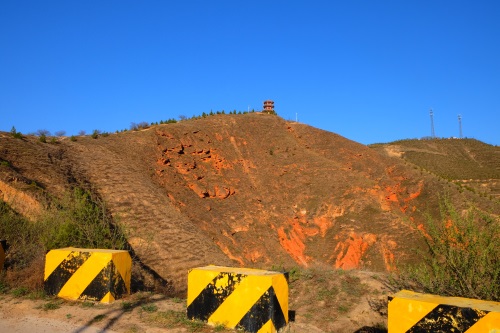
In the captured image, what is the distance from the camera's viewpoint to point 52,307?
5.93 metres

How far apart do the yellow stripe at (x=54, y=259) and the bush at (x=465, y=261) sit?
17.5 feet

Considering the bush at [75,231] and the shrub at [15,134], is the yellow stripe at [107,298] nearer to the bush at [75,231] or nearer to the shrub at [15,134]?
the bush at [75,231]

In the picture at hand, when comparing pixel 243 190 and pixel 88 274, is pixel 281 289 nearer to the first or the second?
pixel 88 274

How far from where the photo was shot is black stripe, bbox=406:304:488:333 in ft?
11.7

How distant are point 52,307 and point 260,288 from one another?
3178mm

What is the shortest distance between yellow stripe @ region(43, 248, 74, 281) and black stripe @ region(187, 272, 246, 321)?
7.68ft

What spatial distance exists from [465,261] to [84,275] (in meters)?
5.39

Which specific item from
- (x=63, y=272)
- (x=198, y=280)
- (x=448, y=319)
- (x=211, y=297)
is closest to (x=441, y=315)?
(x=448, y=319)

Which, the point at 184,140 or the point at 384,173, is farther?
the point at 384,173

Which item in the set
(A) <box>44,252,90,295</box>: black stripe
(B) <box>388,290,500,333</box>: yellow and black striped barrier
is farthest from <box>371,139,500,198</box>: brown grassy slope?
(A) <box>44,252,90,295</box>: black stripe

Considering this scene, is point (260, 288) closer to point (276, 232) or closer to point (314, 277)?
point (314, 277)

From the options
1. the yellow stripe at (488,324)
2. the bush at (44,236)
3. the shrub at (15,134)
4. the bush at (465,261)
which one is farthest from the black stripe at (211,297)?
the shrub at (15,134)

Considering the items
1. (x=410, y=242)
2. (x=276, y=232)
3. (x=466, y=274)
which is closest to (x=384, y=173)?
(x=410, y=242)

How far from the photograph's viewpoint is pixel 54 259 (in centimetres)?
652
